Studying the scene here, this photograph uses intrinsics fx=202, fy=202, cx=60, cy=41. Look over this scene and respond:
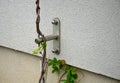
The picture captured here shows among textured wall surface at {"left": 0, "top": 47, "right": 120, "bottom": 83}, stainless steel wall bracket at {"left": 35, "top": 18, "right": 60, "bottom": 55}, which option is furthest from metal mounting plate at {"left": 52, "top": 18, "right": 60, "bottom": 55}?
textured wall surface at {"left": 0, "top": 47, "right": 120, "bottom": 83}

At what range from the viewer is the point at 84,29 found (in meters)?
1.13

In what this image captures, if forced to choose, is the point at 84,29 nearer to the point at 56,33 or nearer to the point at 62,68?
the point at 56,33

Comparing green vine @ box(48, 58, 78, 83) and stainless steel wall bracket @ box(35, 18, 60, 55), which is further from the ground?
stainless steel wall bracket @ box(35, 18, 60, 55)

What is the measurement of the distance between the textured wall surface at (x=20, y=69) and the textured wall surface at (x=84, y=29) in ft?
0.31

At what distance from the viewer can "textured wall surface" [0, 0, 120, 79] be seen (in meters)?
1.02

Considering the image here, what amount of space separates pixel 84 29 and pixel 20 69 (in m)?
0.76

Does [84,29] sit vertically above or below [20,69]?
above

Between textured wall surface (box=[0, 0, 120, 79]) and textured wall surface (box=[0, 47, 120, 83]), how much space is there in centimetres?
9

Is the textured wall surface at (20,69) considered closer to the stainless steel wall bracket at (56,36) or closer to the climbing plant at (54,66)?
the climbing plant at (54,66)

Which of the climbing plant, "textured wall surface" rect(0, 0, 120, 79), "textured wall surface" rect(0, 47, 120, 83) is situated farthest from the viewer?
"textured wall surface" rect(0, 47, 120, 83)

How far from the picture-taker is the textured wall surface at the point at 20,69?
1.41 metres

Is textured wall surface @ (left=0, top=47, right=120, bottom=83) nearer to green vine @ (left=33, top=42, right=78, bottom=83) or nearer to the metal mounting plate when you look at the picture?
green vine @ (left=33, top=42, right=78, bottom=83)

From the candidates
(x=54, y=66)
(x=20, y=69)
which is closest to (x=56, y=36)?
(x=54, y=66)

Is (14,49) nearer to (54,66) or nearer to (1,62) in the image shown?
(1,62)
